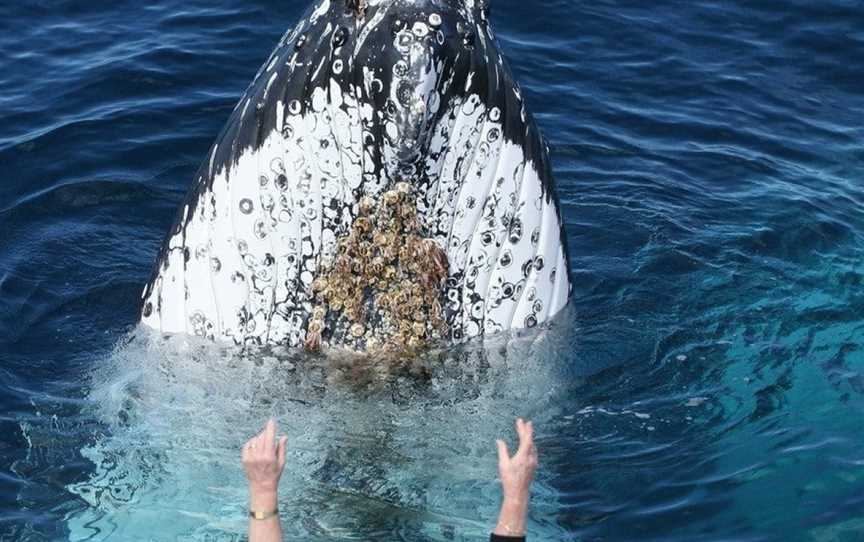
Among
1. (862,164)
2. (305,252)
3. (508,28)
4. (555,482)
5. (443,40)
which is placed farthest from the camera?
(508,28)

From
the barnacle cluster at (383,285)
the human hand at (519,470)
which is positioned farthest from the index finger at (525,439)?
the barnacle cluster at (383,285)

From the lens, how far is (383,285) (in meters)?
8.44

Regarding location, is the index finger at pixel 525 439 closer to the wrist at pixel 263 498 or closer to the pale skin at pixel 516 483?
the pale skin at pixel 516 483

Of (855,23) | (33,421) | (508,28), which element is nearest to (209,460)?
(33,421)

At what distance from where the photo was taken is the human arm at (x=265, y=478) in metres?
6.98

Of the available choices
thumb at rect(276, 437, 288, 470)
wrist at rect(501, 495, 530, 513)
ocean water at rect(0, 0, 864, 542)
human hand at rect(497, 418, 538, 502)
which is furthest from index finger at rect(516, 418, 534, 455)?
ocean water at rect(0, 0, 864, 542)

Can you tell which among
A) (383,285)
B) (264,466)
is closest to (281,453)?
(264,466)

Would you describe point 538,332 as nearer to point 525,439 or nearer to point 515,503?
point 525,439

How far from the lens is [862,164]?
1421 centimetres

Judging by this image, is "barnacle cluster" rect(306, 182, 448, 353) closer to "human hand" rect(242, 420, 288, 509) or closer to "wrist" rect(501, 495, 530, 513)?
"human hand" rect(242, 420, 288, 509)

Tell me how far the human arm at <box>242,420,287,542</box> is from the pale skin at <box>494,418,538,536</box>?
104cm

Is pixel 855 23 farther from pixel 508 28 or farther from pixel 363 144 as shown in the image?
pixel 363 144

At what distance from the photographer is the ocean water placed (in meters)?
8.57

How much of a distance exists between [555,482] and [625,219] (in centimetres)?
416
